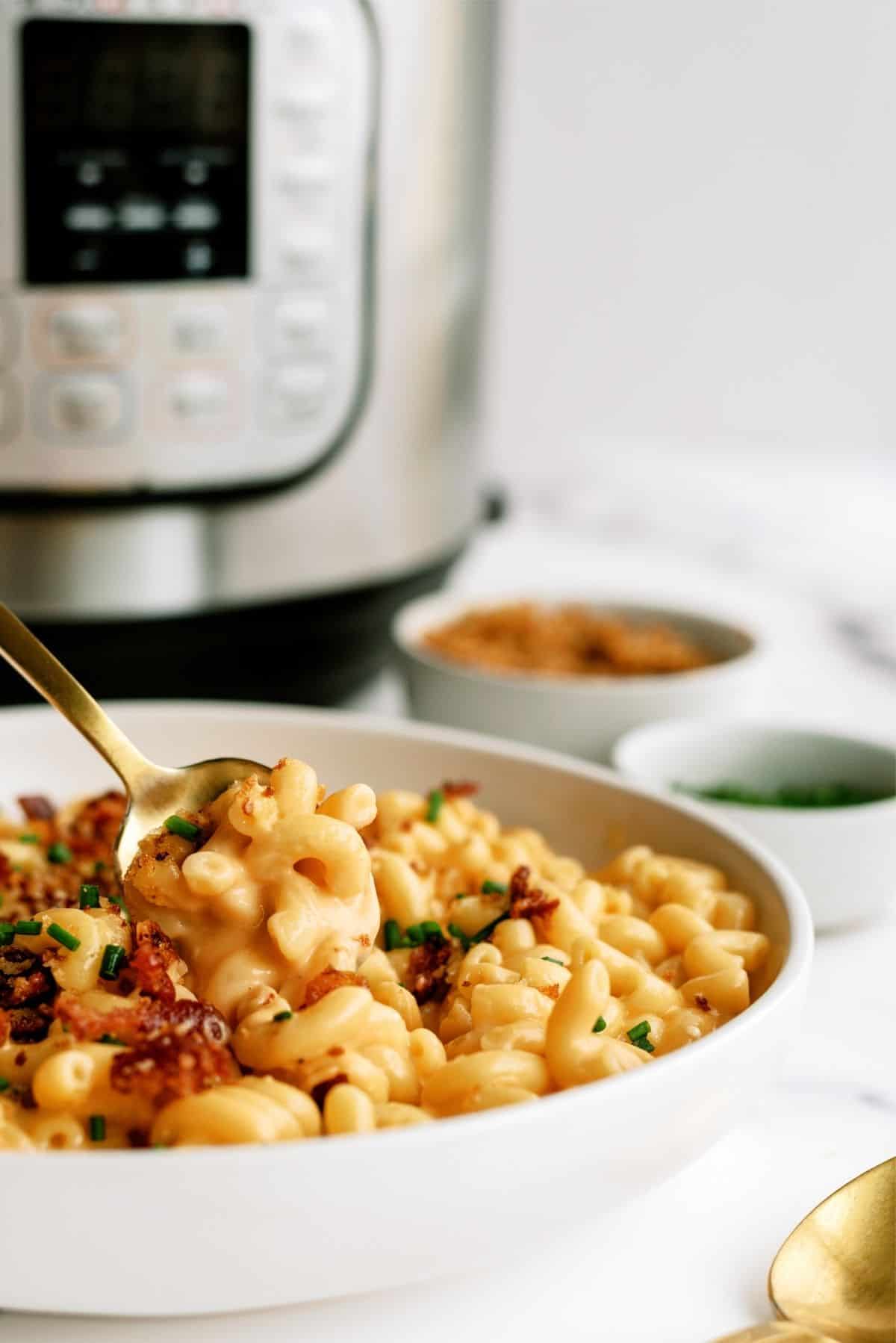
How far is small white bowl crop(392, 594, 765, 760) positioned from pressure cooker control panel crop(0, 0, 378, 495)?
20 centimetres

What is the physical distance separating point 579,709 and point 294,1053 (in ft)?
1.88

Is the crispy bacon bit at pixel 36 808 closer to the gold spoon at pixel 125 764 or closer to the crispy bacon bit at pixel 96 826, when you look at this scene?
the crispy bacon bit at pixel 96 826

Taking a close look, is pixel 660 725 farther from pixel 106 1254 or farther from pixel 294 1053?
pixel 106 1254

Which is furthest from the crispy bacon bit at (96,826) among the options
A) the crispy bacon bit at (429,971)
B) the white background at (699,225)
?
the white background at (699,225)

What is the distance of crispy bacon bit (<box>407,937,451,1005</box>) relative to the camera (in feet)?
2.46

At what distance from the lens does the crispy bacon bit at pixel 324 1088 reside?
24.6 inches

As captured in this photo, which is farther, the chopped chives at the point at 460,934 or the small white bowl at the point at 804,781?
the small white bowl at the point at 804,781

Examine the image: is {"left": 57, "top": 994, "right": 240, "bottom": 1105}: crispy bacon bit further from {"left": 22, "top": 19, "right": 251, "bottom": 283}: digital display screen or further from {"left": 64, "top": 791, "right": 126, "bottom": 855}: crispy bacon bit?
{"left": 22, "top": 19, "right": 251, "bottom": 283}: digital display screen

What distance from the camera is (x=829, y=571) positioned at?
6.03ft

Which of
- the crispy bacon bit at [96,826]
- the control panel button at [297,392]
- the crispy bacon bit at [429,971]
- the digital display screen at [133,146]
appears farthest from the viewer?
the control panel button at [297,392]

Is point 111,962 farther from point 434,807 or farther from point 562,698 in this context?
point 562,698

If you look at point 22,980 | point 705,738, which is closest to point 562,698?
point 705,738

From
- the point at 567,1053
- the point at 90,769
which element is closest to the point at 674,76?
the point at 90,769

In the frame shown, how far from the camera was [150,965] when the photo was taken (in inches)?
25.7
